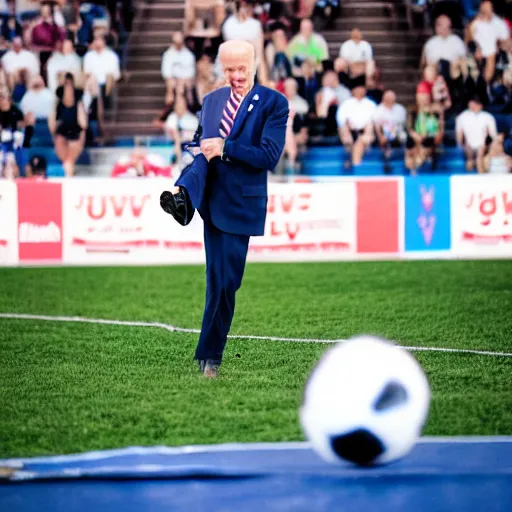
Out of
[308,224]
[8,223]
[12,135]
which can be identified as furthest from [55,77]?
[308,224]

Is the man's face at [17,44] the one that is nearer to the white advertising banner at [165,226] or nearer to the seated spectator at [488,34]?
the white advertising banner at [165,226]

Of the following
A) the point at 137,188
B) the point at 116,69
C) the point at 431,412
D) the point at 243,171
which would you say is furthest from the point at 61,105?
the point at 431,412

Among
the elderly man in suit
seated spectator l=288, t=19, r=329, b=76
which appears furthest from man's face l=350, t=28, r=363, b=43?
the elderly man in suit

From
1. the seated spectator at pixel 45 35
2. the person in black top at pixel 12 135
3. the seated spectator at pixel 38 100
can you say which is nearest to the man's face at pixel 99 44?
the seated spectator at pixel 45 35

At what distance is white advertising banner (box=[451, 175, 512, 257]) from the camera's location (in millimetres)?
15703

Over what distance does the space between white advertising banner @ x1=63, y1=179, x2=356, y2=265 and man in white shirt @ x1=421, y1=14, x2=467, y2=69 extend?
5.96 metres

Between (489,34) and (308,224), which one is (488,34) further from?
(308,224)

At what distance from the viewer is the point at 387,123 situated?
19.7 meters

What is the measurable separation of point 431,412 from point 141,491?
2.14 metres

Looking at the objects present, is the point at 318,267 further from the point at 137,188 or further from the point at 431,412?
the point at 431,412

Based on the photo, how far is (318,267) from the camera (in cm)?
1498

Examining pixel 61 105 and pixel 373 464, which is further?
pixel 61 105

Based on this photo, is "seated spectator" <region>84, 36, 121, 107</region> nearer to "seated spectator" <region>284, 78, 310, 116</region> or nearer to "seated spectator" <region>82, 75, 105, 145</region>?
"seated spectator" <region>82, 75, 105, 145</region>

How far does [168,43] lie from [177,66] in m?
2.73
